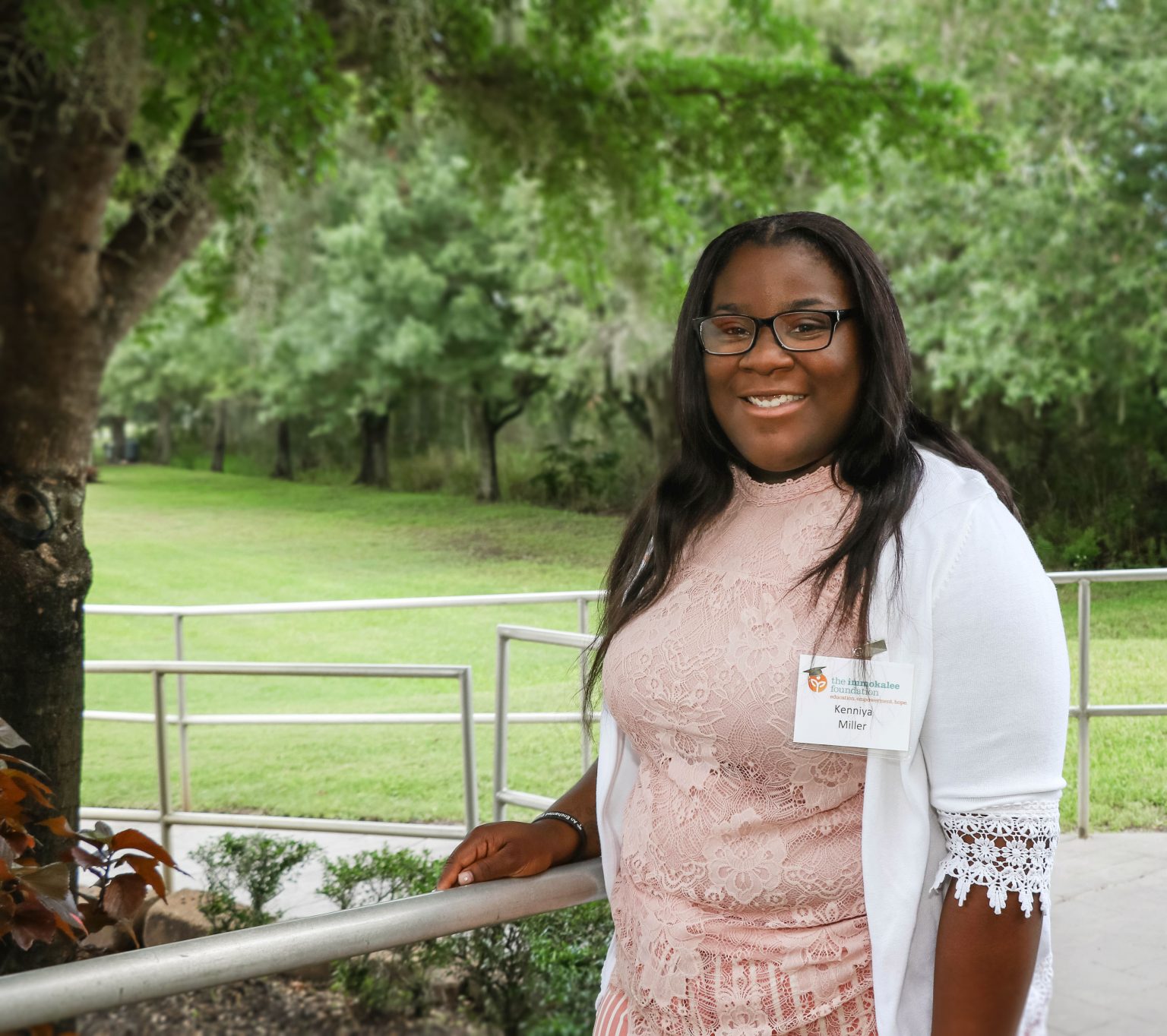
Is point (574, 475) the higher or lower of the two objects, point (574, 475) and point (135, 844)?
the higher

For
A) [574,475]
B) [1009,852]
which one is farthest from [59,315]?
[574,475]

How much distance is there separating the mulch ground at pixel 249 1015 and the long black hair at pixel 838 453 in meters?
0.31

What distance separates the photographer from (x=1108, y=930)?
7.32 feet

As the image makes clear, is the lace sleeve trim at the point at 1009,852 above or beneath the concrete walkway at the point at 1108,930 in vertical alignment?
above

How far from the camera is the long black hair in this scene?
0.77 meters

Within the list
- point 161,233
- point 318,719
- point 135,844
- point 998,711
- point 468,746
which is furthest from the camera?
point 318,719

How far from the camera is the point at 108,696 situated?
593 centimetres

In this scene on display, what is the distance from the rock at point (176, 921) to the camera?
2234 mm

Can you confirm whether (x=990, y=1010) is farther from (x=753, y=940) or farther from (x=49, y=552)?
(x=49, y=552)

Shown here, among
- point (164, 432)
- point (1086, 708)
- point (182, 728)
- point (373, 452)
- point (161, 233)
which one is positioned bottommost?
point (182, 728)

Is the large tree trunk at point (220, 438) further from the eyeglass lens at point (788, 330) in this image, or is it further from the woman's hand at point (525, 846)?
the eyeglass lens at point (788, 330)

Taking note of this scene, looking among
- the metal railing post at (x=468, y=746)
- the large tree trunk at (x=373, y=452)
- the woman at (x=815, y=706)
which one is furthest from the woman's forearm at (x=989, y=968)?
the large tree trunk at (x=373, y=452)

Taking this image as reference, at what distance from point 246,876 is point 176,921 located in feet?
0.67

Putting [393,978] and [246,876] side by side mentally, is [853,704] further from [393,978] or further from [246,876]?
[246,876]
